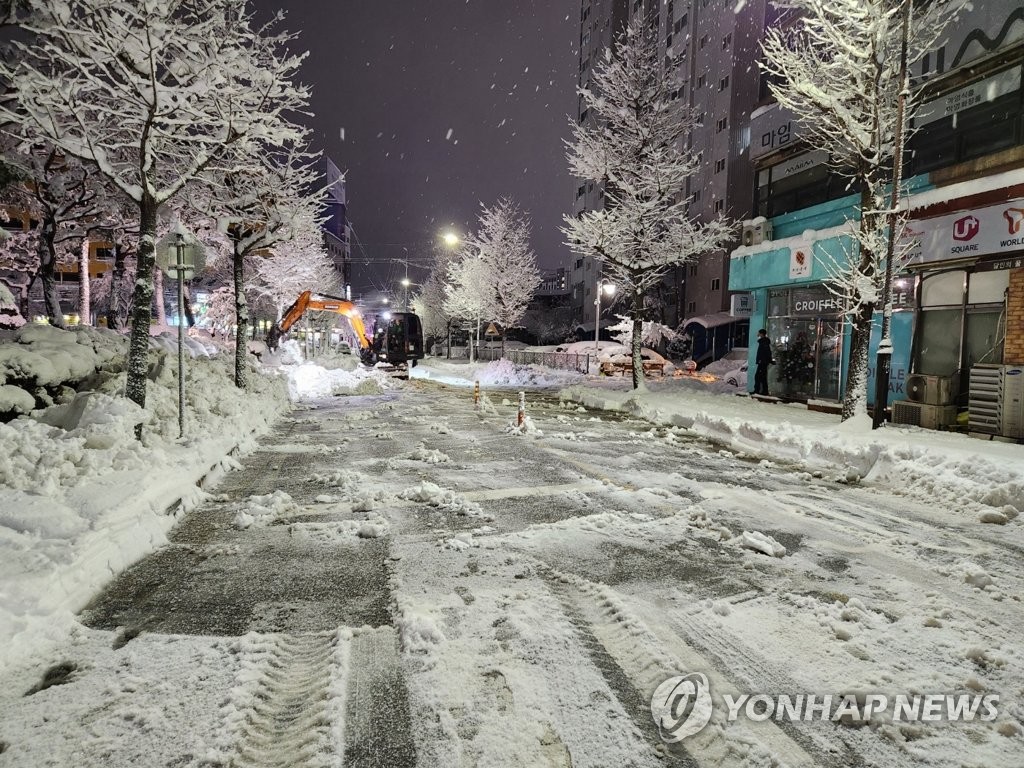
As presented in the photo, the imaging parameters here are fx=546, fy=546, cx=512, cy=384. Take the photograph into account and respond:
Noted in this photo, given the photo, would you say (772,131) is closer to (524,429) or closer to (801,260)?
(801,260)

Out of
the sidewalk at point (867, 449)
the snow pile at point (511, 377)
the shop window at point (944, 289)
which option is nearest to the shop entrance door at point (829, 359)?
the sidewalk at point (867, 449)

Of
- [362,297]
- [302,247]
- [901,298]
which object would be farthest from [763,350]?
[362,297]

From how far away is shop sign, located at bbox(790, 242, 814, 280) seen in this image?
49.6 feet

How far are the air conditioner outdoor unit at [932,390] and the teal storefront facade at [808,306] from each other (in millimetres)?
3299

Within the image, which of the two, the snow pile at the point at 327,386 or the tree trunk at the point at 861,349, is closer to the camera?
the tree trunk at the point at 861,349

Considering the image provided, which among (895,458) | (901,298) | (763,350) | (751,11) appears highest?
(751,11)

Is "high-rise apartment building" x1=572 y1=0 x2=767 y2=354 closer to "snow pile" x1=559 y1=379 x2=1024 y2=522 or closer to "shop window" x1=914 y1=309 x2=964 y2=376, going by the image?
"shop window" x1=914 y1=309 x2=964 y2=376

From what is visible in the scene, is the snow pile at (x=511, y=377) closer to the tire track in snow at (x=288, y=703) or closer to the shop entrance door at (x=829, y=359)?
the shop entrance door at (x=829, y=359)

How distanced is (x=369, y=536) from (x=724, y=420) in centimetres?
901

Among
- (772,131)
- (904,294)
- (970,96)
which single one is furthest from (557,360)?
(970,96)

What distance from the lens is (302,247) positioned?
1677 inches

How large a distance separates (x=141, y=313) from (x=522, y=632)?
8.44 meters

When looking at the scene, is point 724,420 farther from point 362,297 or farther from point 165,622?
point 362,297

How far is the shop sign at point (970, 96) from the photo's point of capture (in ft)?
38.3
